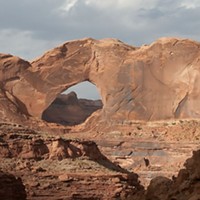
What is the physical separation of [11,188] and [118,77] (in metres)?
29.2

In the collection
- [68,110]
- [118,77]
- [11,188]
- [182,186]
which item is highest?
[118,77]

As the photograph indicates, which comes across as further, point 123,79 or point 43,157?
point 123,79

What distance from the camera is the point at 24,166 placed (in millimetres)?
33312

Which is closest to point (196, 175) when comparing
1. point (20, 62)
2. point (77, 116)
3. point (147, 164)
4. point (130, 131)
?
point (147, 164)

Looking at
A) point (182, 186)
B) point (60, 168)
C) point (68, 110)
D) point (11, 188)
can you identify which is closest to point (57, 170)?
point (60, 168)

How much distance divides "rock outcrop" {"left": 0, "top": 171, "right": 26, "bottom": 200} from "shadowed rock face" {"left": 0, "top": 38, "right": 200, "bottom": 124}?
26.0m

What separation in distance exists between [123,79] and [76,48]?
458cm

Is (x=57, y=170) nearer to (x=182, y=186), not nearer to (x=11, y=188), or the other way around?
(x=11, y=188)

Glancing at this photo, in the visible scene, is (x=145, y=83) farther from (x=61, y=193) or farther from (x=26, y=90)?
(x=61, y=193)

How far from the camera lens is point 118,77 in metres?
56.8

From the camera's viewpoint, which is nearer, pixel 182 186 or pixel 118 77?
pixel 182 186

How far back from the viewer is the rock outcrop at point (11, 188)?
2798cm

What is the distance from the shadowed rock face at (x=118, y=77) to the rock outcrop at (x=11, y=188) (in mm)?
25992

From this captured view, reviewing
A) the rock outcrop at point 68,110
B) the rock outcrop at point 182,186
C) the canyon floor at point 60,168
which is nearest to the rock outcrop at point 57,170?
the canyon floor at point 60,168
